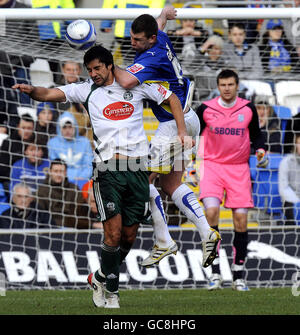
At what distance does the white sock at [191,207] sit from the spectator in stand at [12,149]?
4122 millimetres

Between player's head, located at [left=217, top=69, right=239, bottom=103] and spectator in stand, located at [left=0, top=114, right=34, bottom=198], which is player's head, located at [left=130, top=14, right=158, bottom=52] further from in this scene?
spectator in stand, located at [left=0, top=114, right=34, bottom=198]

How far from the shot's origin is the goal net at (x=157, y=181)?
32.8ft

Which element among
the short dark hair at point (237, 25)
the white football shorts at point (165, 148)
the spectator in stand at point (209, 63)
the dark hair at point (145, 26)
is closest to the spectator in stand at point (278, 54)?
the spectator in stand at point (209, 63)

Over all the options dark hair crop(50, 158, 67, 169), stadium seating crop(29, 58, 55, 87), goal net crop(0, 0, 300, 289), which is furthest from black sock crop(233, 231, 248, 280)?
stadium seating crop(29, 58, 55, 87)

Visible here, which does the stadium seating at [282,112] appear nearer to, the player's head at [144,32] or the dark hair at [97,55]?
the player's head at [144,32]

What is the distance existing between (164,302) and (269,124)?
4834 mm

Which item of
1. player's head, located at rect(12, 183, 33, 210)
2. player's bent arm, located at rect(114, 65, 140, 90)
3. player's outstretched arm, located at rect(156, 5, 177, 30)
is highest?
player's outstretched arm, located at rect(156, 5, 177, 30)

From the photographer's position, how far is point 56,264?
999cm

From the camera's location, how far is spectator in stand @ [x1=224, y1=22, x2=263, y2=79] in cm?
1136

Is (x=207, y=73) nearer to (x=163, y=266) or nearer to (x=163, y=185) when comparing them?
(x=163, y=266)

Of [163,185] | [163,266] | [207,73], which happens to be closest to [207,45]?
[207,73]

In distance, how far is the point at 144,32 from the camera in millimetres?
7039

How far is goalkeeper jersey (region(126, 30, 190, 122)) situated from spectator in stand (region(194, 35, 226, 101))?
3.52 meters
